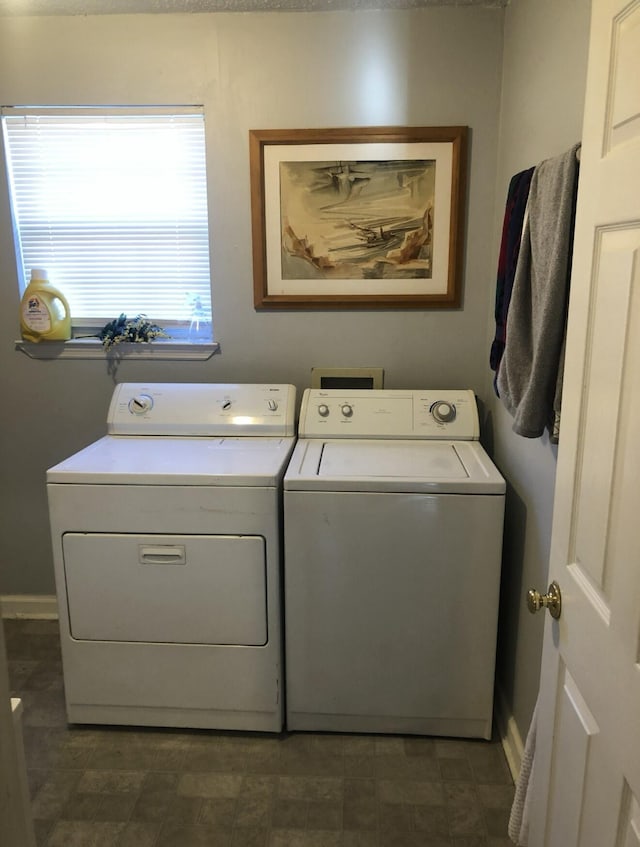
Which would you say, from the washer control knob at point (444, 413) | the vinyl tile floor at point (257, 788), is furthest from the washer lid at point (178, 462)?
the vinyl tile floor at point (257, 788)

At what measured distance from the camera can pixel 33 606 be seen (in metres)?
2.77

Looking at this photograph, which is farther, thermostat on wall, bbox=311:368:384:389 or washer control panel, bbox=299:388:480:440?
thermostat on wall, bbox=311:368:384:389

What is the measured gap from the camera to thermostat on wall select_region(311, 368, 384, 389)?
8.21 feet

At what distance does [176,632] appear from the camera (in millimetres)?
2018

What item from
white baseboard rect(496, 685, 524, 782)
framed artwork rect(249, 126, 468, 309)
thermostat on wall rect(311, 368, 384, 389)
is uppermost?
framed artwork rect(249, 126, 468, 309)

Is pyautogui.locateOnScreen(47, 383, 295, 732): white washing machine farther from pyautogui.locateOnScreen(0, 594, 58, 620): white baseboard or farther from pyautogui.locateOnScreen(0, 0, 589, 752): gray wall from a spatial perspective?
pyautogui.locateOnScreen(0, 594, 58, 620): white baseboard

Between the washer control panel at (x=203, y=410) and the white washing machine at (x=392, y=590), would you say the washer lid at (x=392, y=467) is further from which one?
the washer control panel at (x=203, y=410)

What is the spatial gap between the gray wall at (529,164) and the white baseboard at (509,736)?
0.08ft

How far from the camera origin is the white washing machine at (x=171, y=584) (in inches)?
76.2

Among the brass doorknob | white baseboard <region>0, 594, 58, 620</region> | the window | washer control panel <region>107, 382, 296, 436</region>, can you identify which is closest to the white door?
the brass doorknob

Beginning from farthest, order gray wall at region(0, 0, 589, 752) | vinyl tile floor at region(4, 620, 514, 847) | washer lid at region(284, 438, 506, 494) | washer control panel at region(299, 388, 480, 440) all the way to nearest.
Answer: washer control panel at region(299, 388, 480, 440)
gray wall at region(0, 0, 589, 752)
washer lid at region(284, 438, 506, 494)
vinyl tile floor at region(4, 620, 514, 847)

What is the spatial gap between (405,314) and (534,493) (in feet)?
3.06

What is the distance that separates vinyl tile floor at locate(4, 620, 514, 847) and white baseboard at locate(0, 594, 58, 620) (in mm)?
585

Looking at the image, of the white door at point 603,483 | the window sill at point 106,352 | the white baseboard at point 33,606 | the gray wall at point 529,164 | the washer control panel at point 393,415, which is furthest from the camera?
the white baseboard at point 33,606
